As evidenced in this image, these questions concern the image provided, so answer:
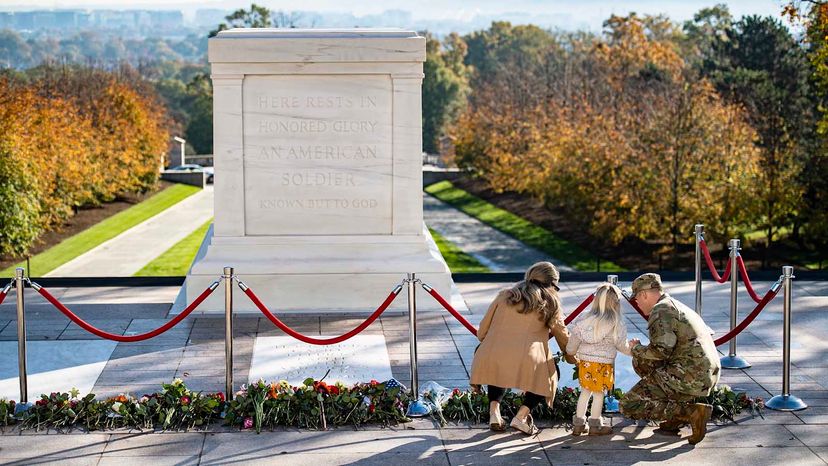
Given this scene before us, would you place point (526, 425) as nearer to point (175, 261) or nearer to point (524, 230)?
point (175, 261)

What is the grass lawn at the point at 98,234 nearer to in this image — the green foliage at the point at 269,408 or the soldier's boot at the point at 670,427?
the green foliage at the point at 269,408

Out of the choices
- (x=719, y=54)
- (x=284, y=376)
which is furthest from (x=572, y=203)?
→ (x=284, y=376)

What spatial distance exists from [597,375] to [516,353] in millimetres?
597

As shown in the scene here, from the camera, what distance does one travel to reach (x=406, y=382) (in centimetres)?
1034

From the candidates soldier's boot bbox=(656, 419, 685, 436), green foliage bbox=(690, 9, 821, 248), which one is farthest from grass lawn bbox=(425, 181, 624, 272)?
soldier's boot bbox=(656, 419, 685, 436)

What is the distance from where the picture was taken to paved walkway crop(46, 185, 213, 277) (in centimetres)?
2898

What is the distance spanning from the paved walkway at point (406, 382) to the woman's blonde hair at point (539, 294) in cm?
93

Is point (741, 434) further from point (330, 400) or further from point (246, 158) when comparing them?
point (246, 158)

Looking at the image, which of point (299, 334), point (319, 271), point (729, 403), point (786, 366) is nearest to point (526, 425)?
point (729, 403)

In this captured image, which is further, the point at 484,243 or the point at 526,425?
the point at 484,243

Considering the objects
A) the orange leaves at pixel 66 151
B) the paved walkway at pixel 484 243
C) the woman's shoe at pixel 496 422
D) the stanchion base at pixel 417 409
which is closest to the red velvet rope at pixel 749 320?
the woman's shoe at pixel 496 422

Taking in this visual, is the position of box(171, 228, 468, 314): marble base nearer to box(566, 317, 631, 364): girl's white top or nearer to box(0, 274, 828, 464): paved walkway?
box(0, 274, 828, 464): paved walkway

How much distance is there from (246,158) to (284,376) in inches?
140

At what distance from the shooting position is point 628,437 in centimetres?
875
